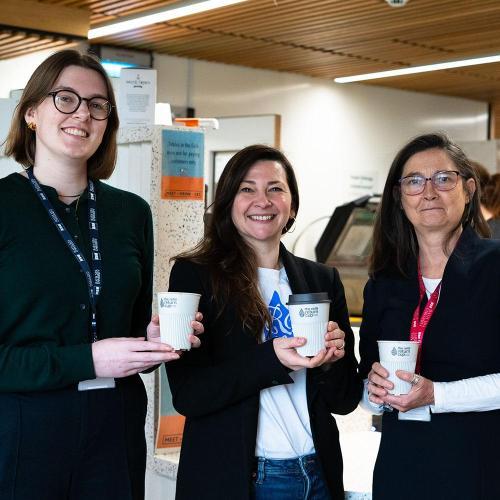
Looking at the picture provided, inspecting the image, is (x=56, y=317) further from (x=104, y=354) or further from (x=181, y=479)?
(x=181, y=479)

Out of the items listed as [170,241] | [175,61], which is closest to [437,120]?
[175,61]

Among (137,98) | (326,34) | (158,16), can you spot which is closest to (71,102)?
(137,98)

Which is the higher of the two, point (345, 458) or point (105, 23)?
point (105, 23)

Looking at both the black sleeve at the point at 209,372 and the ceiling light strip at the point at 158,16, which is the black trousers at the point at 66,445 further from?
the ceiling light strip at the point at 158,16

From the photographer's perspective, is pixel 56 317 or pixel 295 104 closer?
pixel 56 317

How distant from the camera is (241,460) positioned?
2100 mm

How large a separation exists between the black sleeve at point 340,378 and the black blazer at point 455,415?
12cm

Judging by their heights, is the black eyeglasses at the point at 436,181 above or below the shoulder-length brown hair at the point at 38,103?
below

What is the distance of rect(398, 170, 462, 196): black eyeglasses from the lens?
7.36ft

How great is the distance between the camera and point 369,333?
233cm

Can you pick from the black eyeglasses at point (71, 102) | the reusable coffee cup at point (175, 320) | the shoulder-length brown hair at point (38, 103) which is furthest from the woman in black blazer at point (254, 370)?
the black eyeglasses at point (71, 102)

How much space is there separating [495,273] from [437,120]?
35.1 feet

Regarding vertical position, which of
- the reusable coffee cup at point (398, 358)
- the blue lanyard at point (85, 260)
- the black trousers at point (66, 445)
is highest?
the blue lanyard at point (85, 260)

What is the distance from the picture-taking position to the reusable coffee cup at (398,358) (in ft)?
6.52
